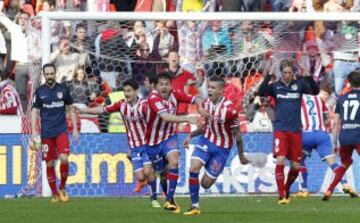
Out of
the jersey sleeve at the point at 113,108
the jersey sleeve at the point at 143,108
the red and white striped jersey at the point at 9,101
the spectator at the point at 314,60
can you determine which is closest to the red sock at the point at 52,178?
the jersey sleeve at the point at 113,108

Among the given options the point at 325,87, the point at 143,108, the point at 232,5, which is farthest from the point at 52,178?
the point at 232,5

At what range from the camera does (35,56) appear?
82.5 feet

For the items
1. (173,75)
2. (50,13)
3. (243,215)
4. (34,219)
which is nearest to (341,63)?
(173,75)

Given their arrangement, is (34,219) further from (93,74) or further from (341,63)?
(341,63)

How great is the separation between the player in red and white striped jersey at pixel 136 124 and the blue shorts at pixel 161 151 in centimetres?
13

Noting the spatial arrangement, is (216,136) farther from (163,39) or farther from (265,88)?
(163,39)

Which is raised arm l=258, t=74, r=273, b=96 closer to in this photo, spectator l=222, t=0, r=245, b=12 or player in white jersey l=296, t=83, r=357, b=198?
player in white jersey l=296, t=83, r=357, b=198

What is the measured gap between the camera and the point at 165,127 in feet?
66.3

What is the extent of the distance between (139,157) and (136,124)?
545 millimetres

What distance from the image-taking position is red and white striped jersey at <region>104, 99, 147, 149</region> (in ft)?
67.6

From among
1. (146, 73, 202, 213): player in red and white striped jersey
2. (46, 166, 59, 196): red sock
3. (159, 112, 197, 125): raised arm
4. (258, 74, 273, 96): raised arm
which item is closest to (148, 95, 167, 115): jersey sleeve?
(146, 73, 202, 213): player in red and white striped jersey

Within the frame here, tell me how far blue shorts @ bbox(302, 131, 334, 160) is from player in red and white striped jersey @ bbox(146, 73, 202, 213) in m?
4.18

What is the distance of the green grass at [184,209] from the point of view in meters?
17.2

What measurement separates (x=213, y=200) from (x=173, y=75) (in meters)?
3.16
